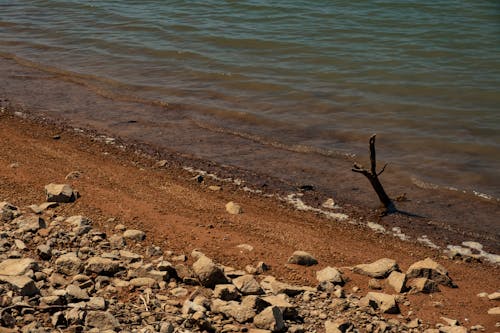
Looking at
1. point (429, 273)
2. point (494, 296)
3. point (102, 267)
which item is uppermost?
point (102, 267)

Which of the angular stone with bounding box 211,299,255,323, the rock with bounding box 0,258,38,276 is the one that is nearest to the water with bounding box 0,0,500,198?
the rock with bounding box 0,258,38,276

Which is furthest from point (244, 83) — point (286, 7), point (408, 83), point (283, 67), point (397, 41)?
point (286, 7)

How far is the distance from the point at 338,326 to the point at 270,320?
22.8 inches

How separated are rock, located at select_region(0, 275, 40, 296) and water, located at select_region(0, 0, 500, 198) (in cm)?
545

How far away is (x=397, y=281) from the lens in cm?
633

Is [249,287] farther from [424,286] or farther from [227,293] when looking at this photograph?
[424,286]

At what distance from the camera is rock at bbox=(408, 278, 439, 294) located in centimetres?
629

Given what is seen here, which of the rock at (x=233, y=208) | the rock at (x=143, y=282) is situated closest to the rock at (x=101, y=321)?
the rock at (x=143, y=282)

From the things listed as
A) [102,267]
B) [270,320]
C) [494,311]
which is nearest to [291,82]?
[494,311]

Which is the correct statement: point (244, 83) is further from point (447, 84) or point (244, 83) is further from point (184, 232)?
point (184, 232)

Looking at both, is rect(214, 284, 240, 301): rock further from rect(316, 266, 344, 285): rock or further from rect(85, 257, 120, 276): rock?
rect(316, 266, 344, 285): rock

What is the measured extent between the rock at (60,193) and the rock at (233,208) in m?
1.76

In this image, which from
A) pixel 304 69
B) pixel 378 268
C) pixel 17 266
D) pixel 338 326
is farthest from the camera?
pixel 304 69

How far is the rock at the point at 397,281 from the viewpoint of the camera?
247 inches
